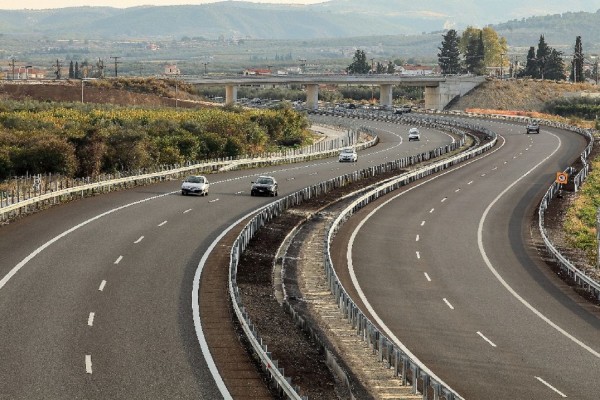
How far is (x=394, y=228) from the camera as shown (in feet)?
196

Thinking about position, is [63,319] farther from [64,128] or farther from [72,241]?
[64,128]

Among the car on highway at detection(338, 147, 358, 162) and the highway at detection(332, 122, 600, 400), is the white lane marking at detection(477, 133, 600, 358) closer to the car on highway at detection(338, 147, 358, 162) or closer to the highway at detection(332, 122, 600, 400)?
the highway at detection(332, 122, 600, 400)

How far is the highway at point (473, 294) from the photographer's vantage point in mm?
29781

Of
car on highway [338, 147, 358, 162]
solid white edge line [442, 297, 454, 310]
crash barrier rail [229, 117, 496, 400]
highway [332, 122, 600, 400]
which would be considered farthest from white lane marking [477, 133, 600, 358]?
car on highway [338, 147, 358, 162]

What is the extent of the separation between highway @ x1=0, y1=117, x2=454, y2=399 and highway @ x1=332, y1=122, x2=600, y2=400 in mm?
6571

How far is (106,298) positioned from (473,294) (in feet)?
48.0

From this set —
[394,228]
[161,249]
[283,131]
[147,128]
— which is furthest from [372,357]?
[283,131]

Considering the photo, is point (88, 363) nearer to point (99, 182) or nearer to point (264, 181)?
point (99, 182)

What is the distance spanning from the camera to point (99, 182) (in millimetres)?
66000

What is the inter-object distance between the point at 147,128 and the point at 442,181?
28430mm

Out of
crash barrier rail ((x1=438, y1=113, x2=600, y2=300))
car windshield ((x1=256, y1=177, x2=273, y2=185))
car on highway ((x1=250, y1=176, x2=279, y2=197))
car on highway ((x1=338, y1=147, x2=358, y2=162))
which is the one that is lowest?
car on highway ((x1=338, y1=147, x2=358, y2=162))

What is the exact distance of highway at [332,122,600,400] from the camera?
29.8 metres

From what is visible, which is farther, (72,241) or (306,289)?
(72,241)

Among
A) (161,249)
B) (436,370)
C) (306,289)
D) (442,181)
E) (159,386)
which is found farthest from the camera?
(442,181)
